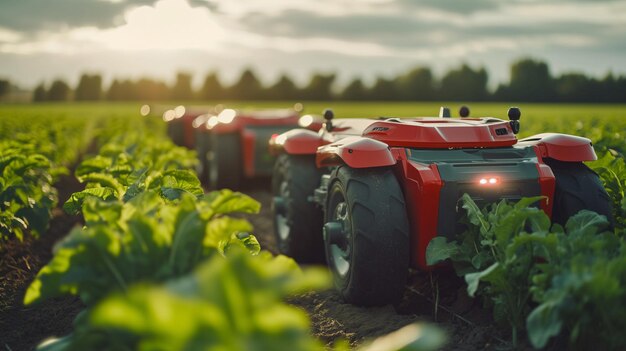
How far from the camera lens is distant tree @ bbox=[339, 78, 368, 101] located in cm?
6288

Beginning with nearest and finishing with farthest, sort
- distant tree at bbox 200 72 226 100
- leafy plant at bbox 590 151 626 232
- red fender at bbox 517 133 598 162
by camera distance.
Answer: red fender at bbox 517 133 598 162
leafy plant at bbox 590 151 626 232
distant tree at bbox 200 72 226 100

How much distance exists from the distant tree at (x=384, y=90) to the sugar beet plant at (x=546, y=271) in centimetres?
5755

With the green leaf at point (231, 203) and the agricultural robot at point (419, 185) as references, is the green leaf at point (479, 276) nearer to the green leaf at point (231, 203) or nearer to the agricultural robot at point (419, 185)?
the agricultural robot at point (419, 185)

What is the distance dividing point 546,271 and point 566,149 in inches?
62.1

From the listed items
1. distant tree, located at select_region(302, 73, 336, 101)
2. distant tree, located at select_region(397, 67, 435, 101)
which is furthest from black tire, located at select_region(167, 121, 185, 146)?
distant tree, located at select_region(302, 73, 336, 101)

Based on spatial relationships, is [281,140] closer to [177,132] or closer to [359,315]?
[359,315]

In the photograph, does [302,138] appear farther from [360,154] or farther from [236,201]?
[236,201]

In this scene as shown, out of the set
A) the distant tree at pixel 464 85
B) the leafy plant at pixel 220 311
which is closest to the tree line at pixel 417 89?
the distant tree at pixel 464 85

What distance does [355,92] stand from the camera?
6350cm

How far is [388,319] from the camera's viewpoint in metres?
4.23

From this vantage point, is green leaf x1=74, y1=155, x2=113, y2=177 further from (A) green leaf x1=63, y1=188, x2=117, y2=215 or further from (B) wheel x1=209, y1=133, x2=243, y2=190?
(B) wheel x1=209, y1=133, x2=243, y2=190

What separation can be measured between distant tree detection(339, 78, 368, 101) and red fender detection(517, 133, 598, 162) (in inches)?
2308

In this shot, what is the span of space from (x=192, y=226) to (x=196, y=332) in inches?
36.8

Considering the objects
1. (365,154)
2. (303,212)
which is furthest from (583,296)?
(303,212)
